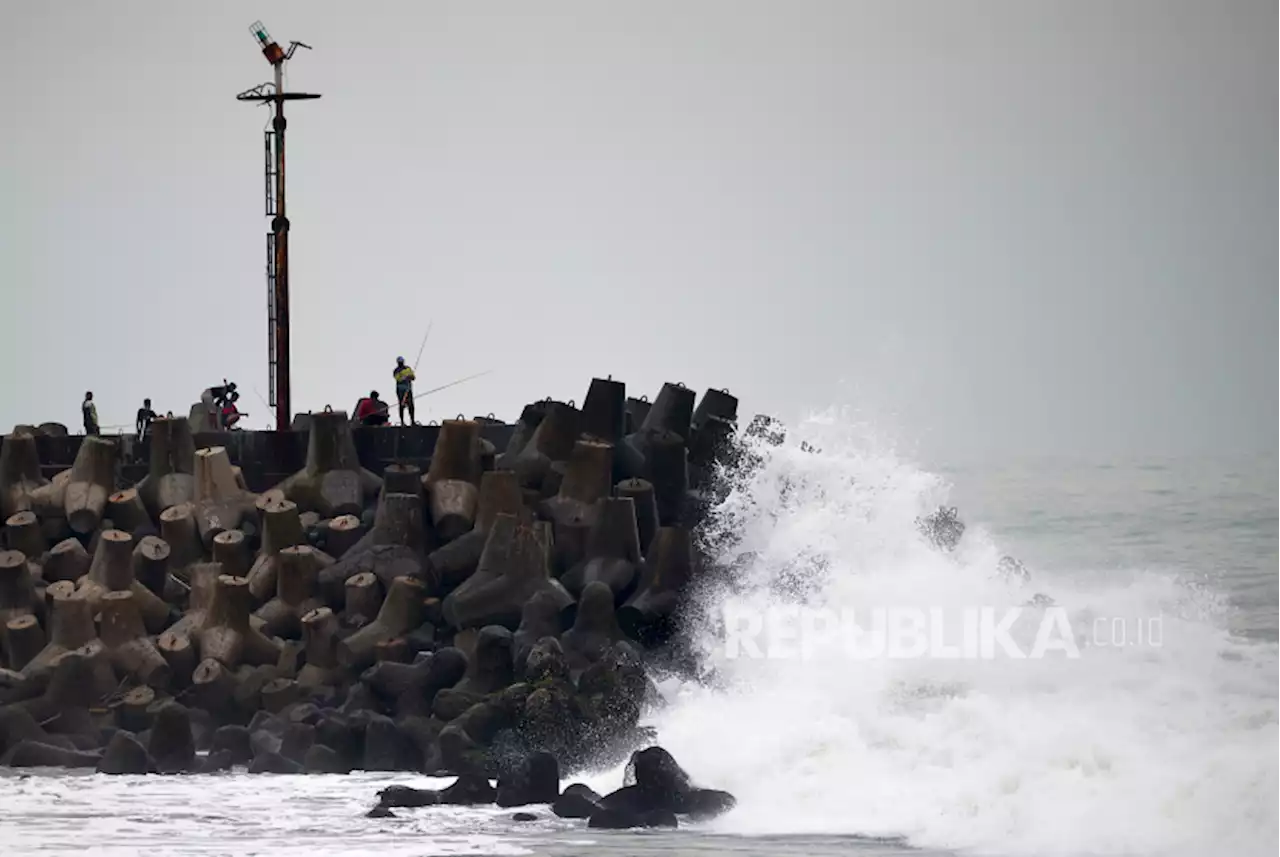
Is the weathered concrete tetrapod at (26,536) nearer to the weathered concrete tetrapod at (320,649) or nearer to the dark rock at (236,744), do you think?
the weathered concrete tetrapod at (320,649)

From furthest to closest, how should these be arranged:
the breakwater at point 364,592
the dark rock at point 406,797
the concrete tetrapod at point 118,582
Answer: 1. the concrete tetrapod at point 118,582
2. the breakwater at point 364,592
3. the dark rock at point 406,797

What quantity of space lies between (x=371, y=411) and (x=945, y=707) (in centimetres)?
900

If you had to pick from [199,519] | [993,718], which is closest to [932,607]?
[993,718]

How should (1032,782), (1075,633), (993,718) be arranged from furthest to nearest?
(1075,633) < (993,718) < (1032,782)

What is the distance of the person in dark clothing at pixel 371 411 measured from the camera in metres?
32.8

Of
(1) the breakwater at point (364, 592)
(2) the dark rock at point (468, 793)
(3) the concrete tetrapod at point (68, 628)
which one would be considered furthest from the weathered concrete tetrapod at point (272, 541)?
(2) the dark rock at point (468, 793)

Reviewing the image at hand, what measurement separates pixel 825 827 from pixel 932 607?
209 inches

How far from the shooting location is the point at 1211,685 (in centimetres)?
2667

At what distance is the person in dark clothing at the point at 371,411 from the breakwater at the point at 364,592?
26.6 inches

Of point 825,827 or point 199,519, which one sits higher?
point 199,519

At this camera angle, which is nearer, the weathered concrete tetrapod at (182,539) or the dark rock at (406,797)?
the dark rock at (406,797)

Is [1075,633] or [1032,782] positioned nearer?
[1032,782]

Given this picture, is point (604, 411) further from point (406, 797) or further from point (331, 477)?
point (406, 797)

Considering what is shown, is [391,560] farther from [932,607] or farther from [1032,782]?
Result: [1032,782]
